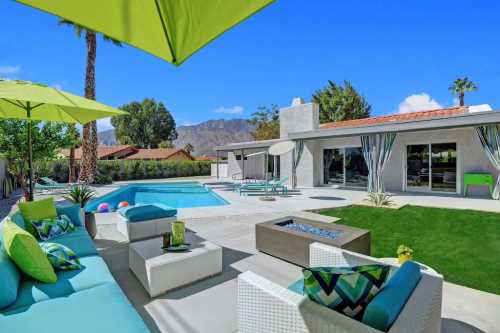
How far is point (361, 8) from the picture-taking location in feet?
36.1

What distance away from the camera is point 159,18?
1.85 m

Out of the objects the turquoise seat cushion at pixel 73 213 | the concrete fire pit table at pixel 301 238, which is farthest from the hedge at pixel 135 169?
the concrete fire pit table at pixel 301 238

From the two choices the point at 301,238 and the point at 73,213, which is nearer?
the point at 301,238

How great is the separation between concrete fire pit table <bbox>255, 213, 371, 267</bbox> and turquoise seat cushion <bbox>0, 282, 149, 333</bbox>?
2709 mm

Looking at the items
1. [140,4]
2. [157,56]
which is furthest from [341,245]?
[140,4]

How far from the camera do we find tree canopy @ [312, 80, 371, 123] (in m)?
34.3

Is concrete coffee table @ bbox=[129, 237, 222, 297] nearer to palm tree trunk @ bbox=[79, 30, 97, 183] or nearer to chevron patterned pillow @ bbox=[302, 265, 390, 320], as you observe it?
chevron patterned pillow @ bbox=[302, 265, 390, 320]

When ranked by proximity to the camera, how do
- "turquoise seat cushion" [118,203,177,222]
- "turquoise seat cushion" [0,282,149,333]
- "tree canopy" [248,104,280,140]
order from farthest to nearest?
"tree canopy" [248,104,280,140]
"turquoise seat cushion" [118,203,177,222]
"turquoise seat cushion" [0,282,149,333]

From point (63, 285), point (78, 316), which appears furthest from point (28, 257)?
point (78, 316)

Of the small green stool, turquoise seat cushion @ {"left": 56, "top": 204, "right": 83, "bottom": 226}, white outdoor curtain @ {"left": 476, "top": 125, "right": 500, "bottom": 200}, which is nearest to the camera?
turquoise seat cushion @ {"left": 56, "top": 204, "right": 83, "bottom": 226}

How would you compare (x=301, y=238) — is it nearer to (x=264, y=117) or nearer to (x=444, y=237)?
(x=444, y=237)

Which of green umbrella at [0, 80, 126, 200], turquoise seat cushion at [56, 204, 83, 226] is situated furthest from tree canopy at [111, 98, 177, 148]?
turquoise seat cushion at [56, 204, 83, 226]

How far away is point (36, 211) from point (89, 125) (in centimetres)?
1486

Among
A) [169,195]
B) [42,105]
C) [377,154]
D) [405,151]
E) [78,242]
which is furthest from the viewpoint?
[169,195]
